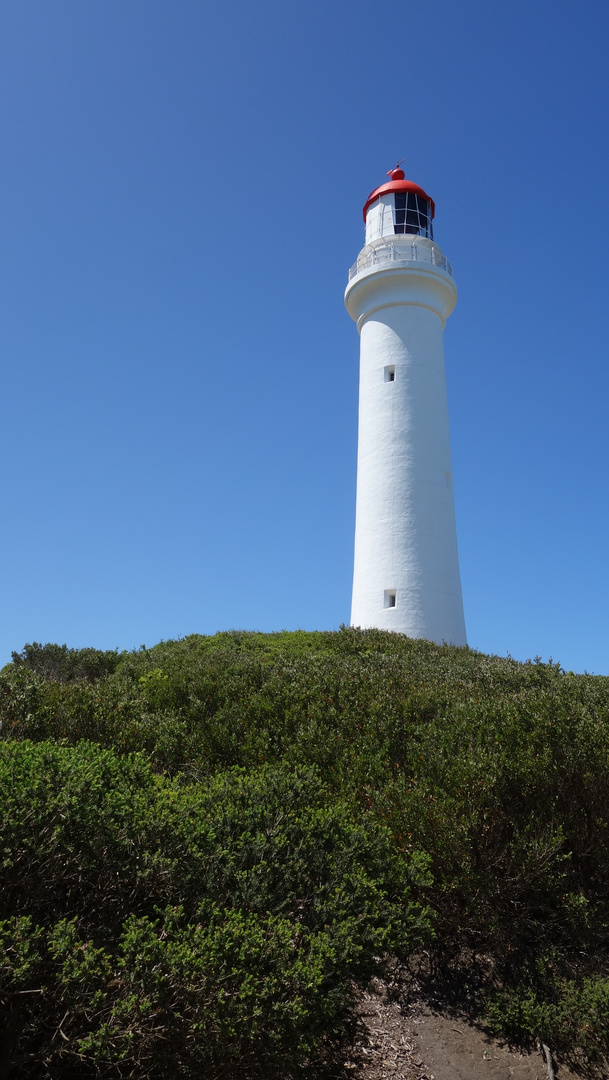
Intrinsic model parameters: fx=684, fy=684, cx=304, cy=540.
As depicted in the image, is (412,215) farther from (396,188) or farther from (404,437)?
(404,437)

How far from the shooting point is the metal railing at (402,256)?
21.0 meters

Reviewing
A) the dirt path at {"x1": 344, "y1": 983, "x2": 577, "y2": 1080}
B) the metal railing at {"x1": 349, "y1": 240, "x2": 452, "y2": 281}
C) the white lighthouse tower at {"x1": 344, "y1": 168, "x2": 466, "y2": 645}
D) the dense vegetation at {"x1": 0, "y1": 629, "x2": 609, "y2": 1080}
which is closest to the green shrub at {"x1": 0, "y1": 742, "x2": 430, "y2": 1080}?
the dense vegetation at {"x1": 0, "y1": 629, "x2": 609, "y2": 1080}

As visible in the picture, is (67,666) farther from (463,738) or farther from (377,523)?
(463,738)

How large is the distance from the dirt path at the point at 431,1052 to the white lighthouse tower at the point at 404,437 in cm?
1275

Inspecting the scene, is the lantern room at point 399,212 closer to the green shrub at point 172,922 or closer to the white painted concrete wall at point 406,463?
the white painted concrete wall at point 406,463

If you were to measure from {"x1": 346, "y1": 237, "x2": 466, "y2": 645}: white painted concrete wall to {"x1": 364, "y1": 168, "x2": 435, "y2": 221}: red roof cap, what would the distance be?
251cm

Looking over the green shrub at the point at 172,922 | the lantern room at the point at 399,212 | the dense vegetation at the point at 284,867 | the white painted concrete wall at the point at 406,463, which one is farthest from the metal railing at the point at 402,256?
the green shrub at the point at 172,922

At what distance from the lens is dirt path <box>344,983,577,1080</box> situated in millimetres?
5070

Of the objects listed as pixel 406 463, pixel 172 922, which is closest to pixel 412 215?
pixel 406 463

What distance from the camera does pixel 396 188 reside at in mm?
22719

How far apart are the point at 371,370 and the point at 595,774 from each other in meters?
16.8

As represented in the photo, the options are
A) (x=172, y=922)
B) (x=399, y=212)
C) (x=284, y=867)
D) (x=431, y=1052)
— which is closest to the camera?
(x=172, y=922)

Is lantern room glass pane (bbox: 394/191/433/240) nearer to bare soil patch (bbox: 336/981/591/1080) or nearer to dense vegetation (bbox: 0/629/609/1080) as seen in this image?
dense vegetation (bbox: 0/629/609/1080)

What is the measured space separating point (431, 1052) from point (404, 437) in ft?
53.4
